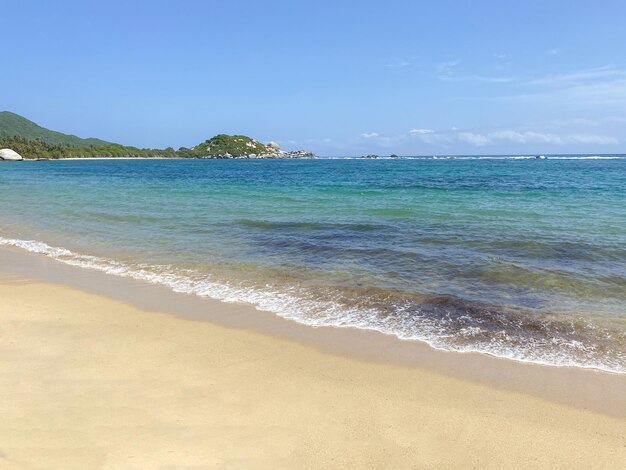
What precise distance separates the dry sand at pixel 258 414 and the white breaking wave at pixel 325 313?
1069 millimetres

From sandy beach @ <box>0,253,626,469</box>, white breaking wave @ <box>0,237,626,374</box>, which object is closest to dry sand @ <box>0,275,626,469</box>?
sandy beach @ <box>0,253,626,469</box>

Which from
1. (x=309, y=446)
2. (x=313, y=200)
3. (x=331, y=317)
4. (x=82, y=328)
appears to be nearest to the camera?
(x=309, y=446)

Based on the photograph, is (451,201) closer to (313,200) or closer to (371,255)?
(313,200)

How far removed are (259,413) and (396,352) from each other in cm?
234

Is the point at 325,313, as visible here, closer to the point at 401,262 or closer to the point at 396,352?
the point at 396,352

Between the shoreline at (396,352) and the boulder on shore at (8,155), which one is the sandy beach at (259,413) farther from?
the boulder on shore at (8,155)

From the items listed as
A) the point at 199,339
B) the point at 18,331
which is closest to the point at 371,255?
the point at 199,339

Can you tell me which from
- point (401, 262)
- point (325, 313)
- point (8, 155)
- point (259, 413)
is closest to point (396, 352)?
point (325, 313)

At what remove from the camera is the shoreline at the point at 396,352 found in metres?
4.93

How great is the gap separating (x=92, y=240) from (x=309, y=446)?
1251 cm

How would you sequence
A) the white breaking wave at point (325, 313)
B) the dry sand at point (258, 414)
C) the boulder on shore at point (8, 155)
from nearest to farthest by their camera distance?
the dry sand at point (258, 414)
the white breaking wave at point (325, 313)
the boulder on shore at point (8, 155)

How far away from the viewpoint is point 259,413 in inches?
171

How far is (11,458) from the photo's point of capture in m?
3.58

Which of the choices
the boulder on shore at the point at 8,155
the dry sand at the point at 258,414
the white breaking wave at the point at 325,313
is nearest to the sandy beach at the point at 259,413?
the dry sand at the point at 258,414
